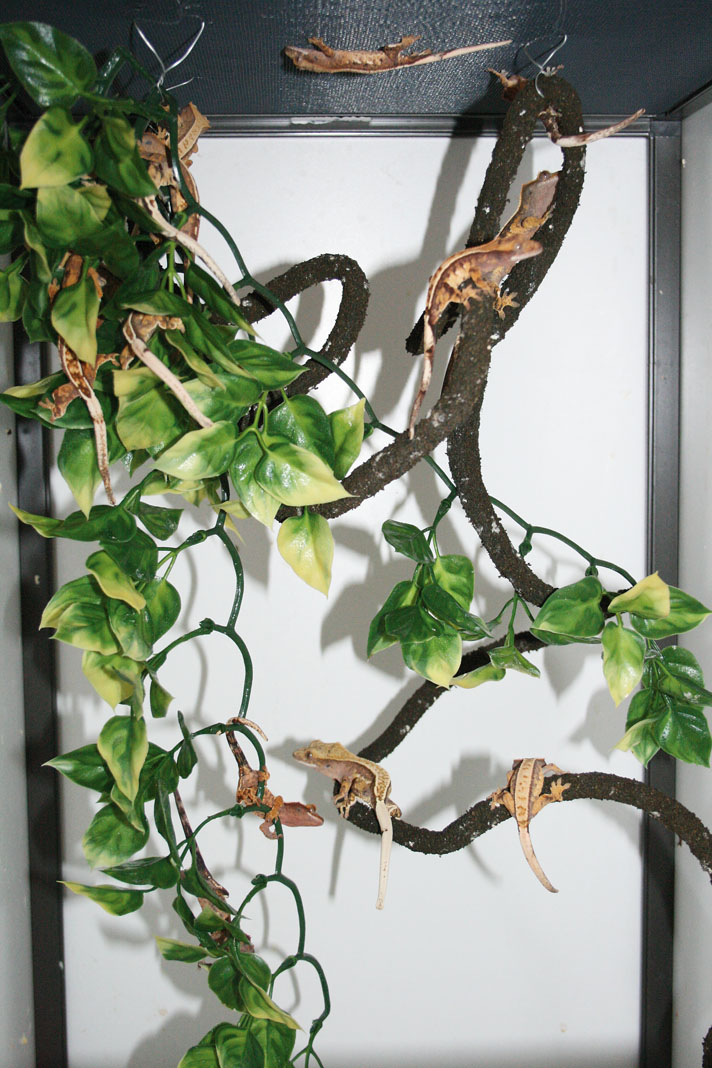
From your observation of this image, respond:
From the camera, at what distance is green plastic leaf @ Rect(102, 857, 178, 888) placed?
0.63 m

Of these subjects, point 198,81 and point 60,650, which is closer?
point 198,81

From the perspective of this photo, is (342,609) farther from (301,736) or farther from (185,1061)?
(185,1061)

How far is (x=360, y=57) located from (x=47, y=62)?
40 cm

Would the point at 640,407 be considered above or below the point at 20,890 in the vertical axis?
above

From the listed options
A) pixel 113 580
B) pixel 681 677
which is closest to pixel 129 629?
pixel 113 580

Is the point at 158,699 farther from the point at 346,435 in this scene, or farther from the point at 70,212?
the point at 70,212

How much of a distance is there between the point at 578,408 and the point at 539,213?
0.42m

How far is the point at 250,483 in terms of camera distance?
55 cm

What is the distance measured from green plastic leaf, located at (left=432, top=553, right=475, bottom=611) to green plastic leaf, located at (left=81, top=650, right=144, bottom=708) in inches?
10.0

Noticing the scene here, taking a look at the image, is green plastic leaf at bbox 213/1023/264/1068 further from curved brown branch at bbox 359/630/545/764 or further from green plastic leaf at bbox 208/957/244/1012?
curved brown branch at bbox 359/630/545/764

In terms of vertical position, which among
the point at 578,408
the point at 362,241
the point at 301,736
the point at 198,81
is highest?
the point at 198,81

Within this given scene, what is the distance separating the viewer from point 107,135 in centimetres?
45

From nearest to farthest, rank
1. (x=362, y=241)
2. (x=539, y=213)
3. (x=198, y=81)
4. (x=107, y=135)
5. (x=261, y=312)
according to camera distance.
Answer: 1. (x=107, y=135)
2. (x=539, y=213)
3. (x=261, y=312)
4. (x=198, y=81)
5. (x=362, y=241)

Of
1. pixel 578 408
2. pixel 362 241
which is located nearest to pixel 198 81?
pixel 362 241
